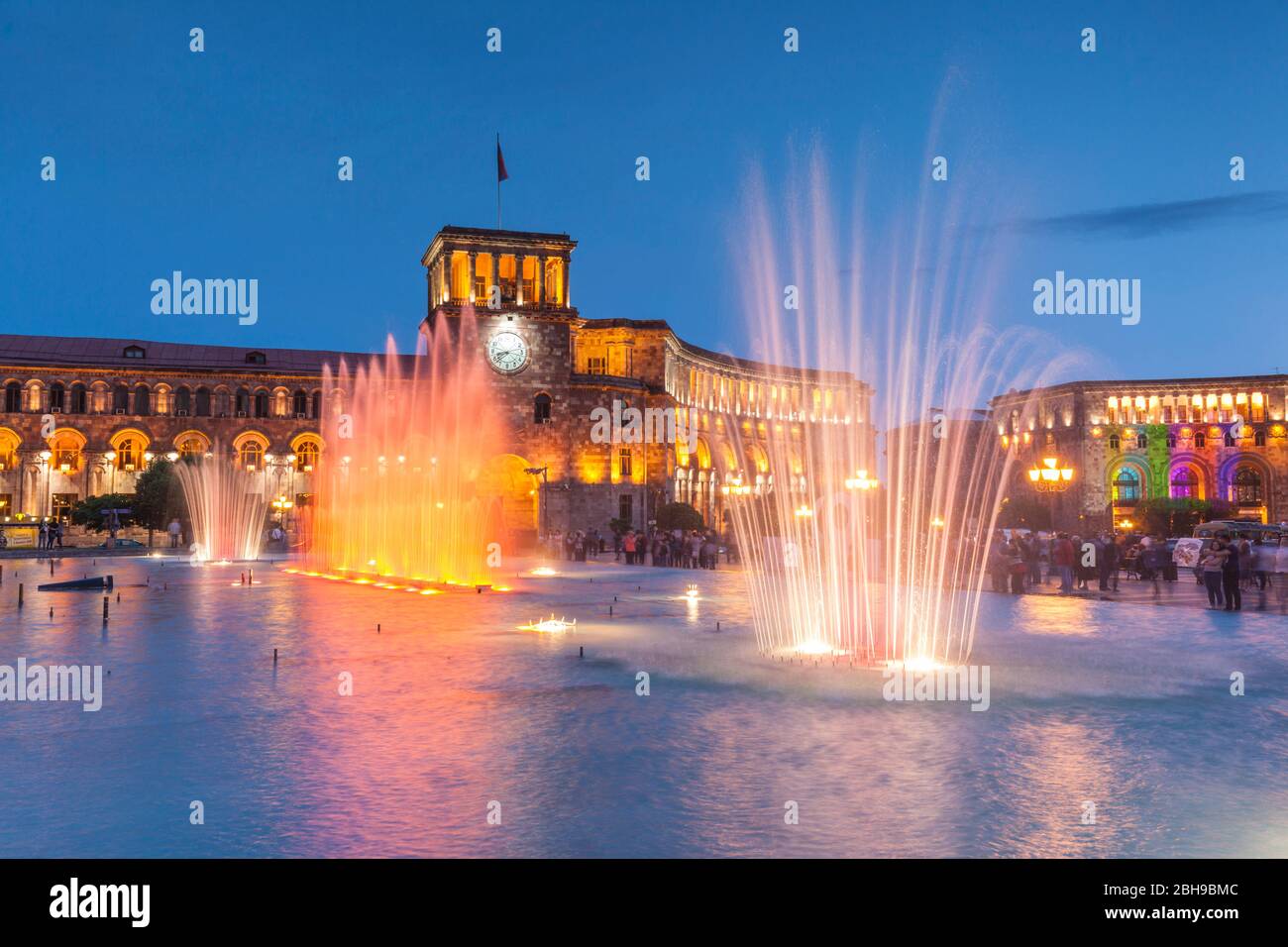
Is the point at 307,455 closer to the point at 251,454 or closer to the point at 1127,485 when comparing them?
the point at 251,454

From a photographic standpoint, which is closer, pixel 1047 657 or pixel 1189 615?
pixel 1047 657

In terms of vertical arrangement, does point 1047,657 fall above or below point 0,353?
below

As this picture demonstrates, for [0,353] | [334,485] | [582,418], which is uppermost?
[0,353]

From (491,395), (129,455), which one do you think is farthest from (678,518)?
(129,455)

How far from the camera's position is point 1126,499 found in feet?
299

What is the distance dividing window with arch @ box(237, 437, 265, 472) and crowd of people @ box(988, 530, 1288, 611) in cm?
5552

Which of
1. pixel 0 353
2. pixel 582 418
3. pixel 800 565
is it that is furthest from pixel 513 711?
pixel 0 353

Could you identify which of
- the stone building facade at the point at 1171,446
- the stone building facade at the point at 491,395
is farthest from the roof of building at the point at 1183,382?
the stone building facade at the point at 491,395

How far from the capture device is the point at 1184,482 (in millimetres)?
89312

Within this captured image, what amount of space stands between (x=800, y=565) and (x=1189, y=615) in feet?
63.0

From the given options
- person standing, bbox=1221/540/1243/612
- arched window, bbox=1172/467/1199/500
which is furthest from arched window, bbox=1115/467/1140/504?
person standing, bbox=1221/540/1243/612

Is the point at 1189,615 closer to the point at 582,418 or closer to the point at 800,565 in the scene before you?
the point at 800,565
